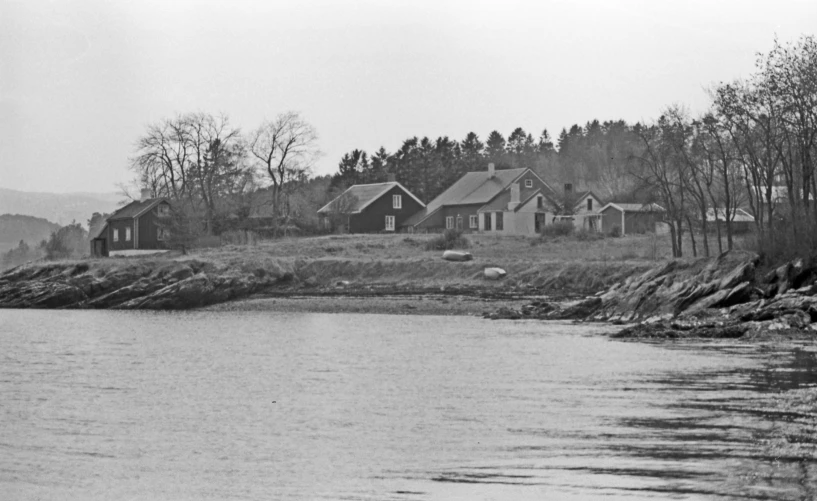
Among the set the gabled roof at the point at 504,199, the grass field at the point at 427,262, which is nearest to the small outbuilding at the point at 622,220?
the gabled roof at the point at 504,199

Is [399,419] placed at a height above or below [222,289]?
below

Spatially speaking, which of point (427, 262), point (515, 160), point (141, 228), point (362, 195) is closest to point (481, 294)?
point (427, 262)

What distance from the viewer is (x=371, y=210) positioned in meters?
96.4

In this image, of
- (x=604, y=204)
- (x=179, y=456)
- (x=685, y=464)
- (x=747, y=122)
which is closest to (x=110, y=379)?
(x=179, y=456)

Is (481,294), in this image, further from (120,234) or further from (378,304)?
(120,234)

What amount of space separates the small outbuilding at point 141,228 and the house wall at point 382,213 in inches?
653

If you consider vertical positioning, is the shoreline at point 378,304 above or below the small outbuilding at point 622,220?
below

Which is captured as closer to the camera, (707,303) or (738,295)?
(738,295)

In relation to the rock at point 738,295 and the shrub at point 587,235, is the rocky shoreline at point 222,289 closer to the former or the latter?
the rock at point 738,295

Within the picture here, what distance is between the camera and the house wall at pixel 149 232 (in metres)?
85.1

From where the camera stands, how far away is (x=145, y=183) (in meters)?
100

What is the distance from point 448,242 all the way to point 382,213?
24947 millimetres

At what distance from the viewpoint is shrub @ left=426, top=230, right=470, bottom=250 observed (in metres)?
72.4

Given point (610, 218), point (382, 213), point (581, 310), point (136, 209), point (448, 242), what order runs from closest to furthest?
1. point (581, 310)
2. point (448, 242)
3. point (136, 209)
4. point (610, 218)
5. point (382, 213)
